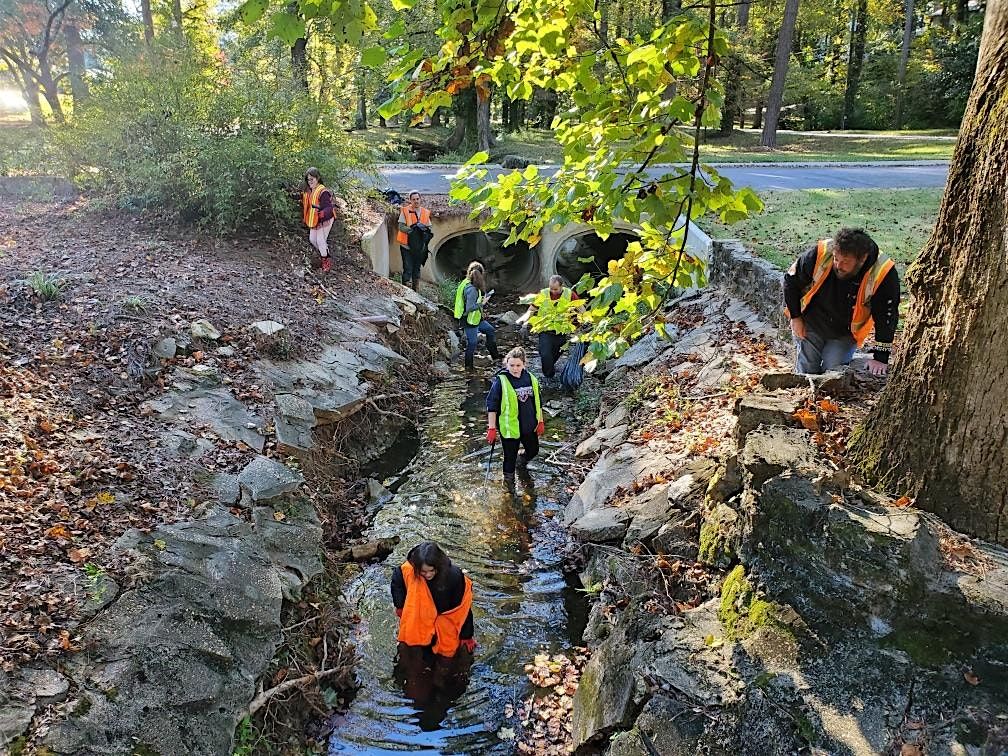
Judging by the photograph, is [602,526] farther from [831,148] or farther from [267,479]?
[831,148]

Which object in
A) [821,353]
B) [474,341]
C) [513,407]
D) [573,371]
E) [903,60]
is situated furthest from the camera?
[903,60]

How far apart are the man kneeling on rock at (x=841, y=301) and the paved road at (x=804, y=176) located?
43.0 ft

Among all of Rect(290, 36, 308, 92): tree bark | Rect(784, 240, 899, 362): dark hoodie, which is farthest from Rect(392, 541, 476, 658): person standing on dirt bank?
Rect(290, 36, 308, 92): tree bark

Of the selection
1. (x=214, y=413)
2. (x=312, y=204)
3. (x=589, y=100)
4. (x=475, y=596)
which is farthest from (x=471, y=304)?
(x=589, y=100)

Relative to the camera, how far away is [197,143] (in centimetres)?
1218

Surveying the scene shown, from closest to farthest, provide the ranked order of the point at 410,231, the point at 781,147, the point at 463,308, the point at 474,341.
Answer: the point at 463,308 → the point at 474,341 → the point at 410,231 → the point at 781,147

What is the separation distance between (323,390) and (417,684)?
4829 millimetres

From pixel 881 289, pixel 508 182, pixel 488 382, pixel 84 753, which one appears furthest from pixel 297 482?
pixel 488 382

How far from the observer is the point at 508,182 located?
4125mm

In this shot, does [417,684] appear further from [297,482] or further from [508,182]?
[508,182]

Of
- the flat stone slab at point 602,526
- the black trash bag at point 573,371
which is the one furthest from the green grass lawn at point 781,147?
the flat stone slab at point 602,526

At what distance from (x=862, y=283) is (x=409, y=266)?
12441mm

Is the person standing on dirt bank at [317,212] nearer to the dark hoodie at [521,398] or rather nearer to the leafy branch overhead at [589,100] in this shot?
the dark hoodie at [521,398]

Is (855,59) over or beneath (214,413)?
over
